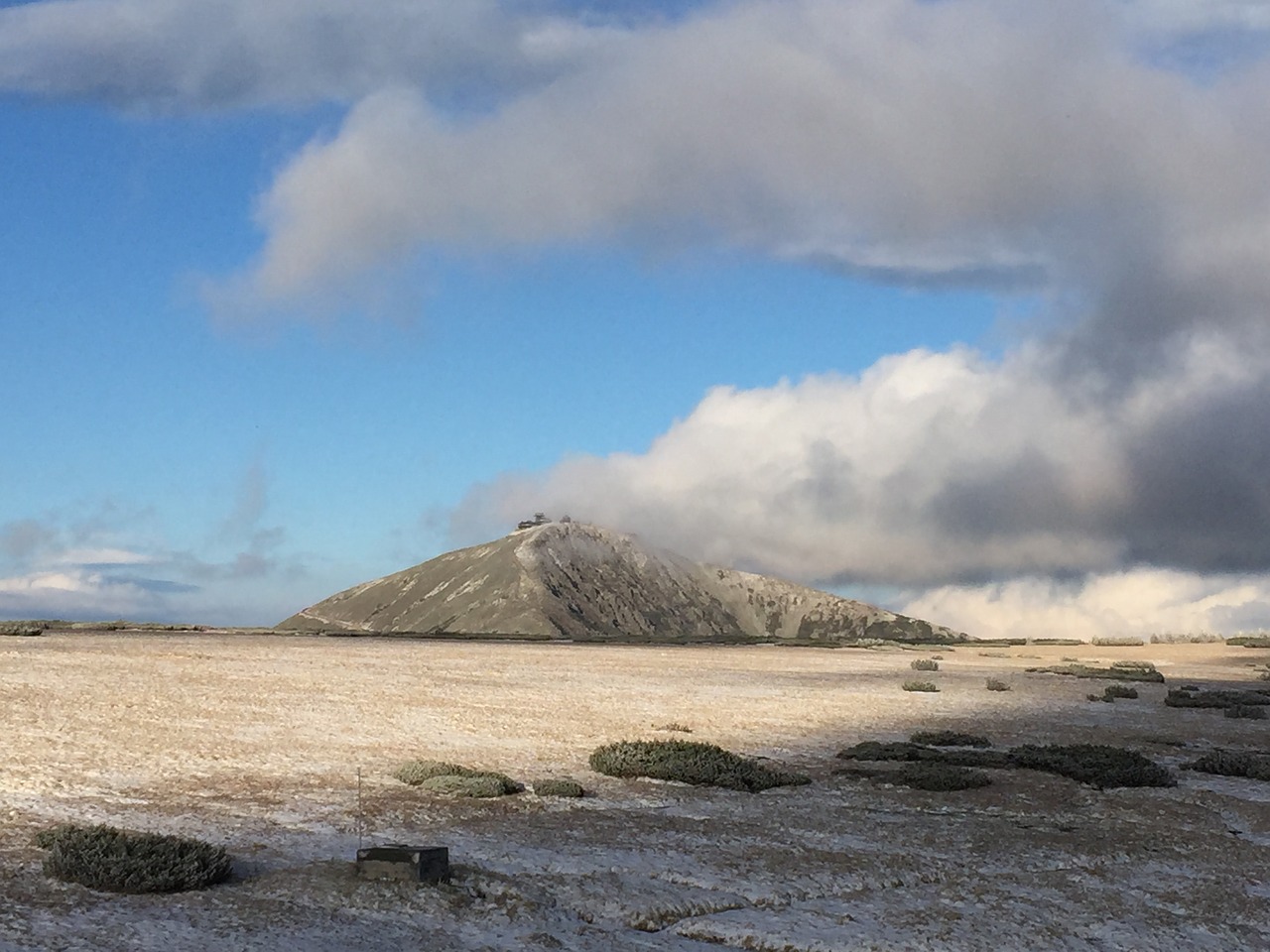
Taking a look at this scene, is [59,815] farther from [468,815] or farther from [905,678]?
[905,678]

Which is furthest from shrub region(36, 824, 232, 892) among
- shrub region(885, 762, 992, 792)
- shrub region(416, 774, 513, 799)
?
shrub region(885, 762, 992, 792)

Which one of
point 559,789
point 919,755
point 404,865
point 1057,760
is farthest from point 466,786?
point 1057,760

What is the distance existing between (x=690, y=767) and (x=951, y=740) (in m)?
9.07

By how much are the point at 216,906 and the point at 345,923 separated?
4.19 feet

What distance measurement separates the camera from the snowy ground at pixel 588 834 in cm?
1105

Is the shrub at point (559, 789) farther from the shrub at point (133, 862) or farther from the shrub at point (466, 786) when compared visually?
the shrub at point (133, 862)

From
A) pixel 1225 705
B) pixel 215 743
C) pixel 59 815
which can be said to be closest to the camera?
pixel 59 815

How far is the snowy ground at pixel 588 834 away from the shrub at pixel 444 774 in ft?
1.32

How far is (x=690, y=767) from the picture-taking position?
64.4 feet

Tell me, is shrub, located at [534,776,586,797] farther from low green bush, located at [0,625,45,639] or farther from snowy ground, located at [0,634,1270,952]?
low green bush, located at [0,625,45,639]

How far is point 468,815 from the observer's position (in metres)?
15.7

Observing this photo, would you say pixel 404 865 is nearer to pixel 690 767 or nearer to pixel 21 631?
pixel 690 767

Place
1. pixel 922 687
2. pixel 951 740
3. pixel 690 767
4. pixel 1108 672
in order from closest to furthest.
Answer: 1. pixel 690 767
2. pixel 951 740
3. pixel 922 687
4. pixel 1108 672

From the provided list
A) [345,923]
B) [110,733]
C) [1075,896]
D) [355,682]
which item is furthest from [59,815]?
[355,682]
